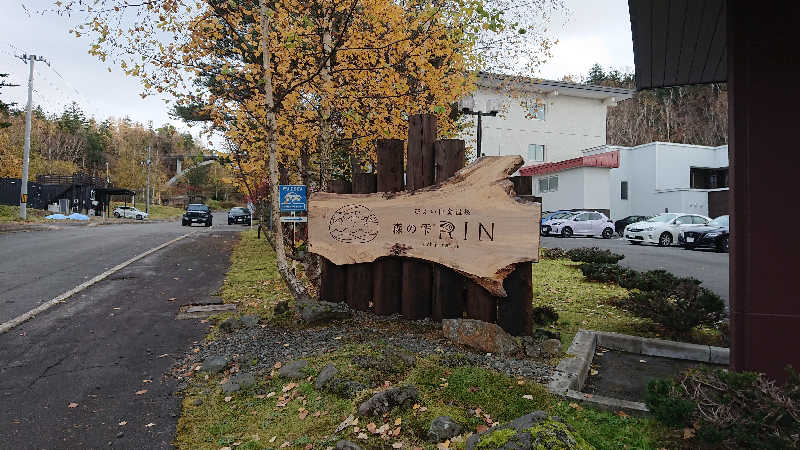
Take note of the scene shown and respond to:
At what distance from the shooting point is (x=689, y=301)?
593 cm

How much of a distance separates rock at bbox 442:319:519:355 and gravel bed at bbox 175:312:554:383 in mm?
102

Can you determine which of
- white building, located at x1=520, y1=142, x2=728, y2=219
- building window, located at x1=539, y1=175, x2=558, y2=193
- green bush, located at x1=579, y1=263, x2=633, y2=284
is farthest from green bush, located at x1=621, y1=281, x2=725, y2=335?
building window, located at x1=539, y1=175, x2=558, y2=193

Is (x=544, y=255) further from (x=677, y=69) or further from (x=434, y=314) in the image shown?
(x=434, y=314)

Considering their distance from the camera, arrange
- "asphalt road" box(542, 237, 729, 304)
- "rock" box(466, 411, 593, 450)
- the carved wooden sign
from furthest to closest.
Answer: "asphalt road" box(542, 237, 729, 304) < the carved wooden sign < "rock" box(466, 411, 593, 450)

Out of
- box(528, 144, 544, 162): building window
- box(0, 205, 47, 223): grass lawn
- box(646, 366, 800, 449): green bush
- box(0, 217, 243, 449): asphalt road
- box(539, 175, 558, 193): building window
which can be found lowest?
box(0, 217, 243, 449): asphalt road

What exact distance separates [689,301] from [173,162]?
93914 millimetres

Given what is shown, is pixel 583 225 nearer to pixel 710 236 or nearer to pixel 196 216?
pixel 710 236

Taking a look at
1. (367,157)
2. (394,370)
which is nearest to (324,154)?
(367,157)

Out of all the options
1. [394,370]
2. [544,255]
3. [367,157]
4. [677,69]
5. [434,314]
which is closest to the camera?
[394,370]

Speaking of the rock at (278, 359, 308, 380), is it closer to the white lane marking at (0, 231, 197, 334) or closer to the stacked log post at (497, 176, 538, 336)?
the stacked log post at (497, 176, 538, 336)

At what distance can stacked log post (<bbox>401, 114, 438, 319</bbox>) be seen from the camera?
19.0ft

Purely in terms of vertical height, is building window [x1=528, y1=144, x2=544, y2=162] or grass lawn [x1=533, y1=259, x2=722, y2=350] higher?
building window [x1=528, y1=144, x2=544, y2=162]

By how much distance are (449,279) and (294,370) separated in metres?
2.06

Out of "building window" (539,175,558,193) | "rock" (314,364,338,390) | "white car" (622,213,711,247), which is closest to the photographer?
"rock" (314,364,338,390)
